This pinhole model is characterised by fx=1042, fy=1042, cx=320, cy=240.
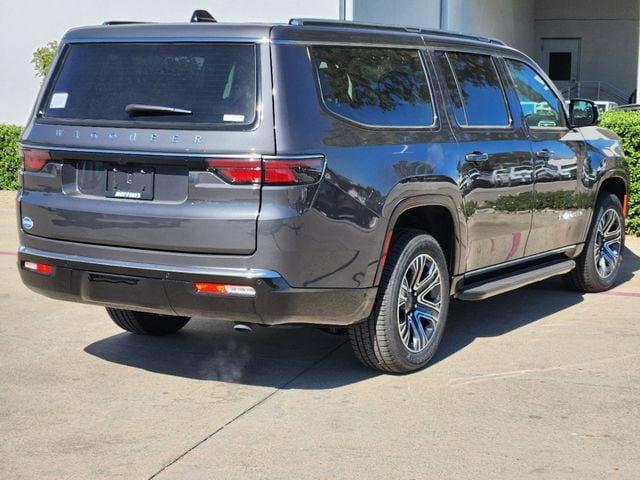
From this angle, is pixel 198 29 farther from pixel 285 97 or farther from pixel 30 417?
pixel 30 417

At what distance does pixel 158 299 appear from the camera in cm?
527

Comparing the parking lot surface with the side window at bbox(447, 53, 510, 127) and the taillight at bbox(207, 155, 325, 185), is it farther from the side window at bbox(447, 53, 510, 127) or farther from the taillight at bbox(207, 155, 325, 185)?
the side window at bbox(447, 53, 510, 127)

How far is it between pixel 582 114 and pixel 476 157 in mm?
1998

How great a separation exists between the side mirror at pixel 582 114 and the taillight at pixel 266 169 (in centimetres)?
Result: 338

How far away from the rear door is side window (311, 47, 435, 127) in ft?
1.45

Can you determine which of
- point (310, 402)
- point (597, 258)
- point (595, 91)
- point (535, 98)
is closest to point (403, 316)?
point (310, 402)

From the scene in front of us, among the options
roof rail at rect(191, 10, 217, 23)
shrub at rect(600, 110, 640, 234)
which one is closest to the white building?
shrub at rect(600, 110, 640, 234)

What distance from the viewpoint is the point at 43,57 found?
16.8 metres

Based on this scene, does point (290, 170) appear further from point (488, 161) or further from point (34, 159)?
point (488, 161)

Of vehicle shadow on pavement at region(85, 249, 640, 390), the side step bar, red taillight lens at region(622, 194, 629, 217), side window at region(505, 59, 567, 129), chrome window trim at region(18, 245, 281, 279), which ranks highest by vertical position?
side window at region(505, 59, 567, 129)

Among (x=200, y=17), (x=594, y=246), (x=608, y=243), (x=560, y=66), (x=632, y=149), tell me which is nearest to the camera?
(x=200, y=17)

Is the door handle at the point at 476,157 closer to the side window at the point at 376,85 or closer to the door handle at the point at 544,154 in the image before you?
the side window at the point at 376,85

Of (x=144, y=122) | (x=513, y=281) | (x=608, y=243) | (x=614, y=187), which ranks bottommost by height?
(x=608, y=243)

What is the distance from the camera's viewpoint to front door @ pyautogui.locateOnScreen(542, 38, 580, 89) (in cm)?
3388
